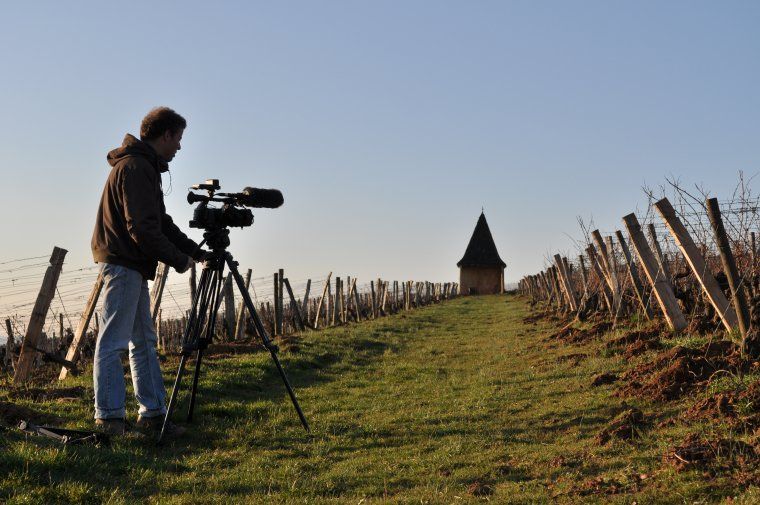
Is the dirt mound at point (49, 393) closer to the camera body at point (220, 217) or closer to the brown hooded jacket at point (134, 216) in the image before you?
the brown hooded jacket at point (134, 216)

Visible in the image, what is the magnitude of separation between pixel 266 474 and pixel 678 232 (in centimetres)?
567

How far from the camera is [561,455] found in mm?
5137

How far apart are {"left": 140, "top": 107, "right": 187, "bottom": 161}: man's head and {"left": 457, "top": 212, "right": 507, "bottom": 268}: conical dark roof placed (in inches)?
2373

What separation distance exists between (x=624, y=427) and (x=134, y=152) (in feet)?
15.0

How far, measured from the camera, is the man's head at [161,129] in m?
5.77

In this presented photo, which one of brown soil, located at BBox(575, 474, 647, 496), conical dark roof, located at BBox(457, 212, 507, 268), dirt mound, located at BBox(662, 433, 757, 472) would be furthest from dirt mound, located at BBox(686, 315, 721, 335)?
conical dark roof, located at BBox(457, 212, 507, 268)

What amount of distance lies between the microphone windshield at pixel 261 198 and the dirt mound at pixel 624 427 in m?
3.35

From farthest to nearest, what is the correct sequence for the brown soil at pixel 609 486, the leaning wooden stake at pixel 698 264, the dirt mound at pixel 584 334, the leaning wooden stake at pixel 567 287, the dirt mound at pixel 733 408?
1. the leaning wooden stake at pixel 567 287
2. the dirt mound at pixel 584 334
3. the leaning wooden stake at pixel 698 264
4. the dirt mound at pixel 733 408
5. the brown soil at pixel 609 486

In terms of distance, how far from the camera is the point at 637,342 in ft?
30.9

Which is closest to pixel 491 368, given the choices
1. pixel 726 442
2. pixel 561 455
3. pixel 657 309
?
pixel 657 309

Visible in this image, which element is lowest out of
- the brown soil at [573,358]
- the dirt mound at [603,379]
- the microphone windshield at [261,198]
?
the dirt mound at [603,379]

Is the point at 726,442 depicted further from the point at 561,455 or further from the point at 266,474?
the point at 266,474

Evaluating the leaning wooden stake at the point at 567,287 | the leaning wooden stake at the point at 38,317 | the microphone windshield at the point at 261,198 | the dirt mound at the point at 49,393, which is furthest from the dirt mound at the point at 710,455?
the leaning wooden stake at the point at 567,287

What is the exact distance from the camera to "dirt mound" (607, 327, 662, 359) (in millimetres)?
8891
